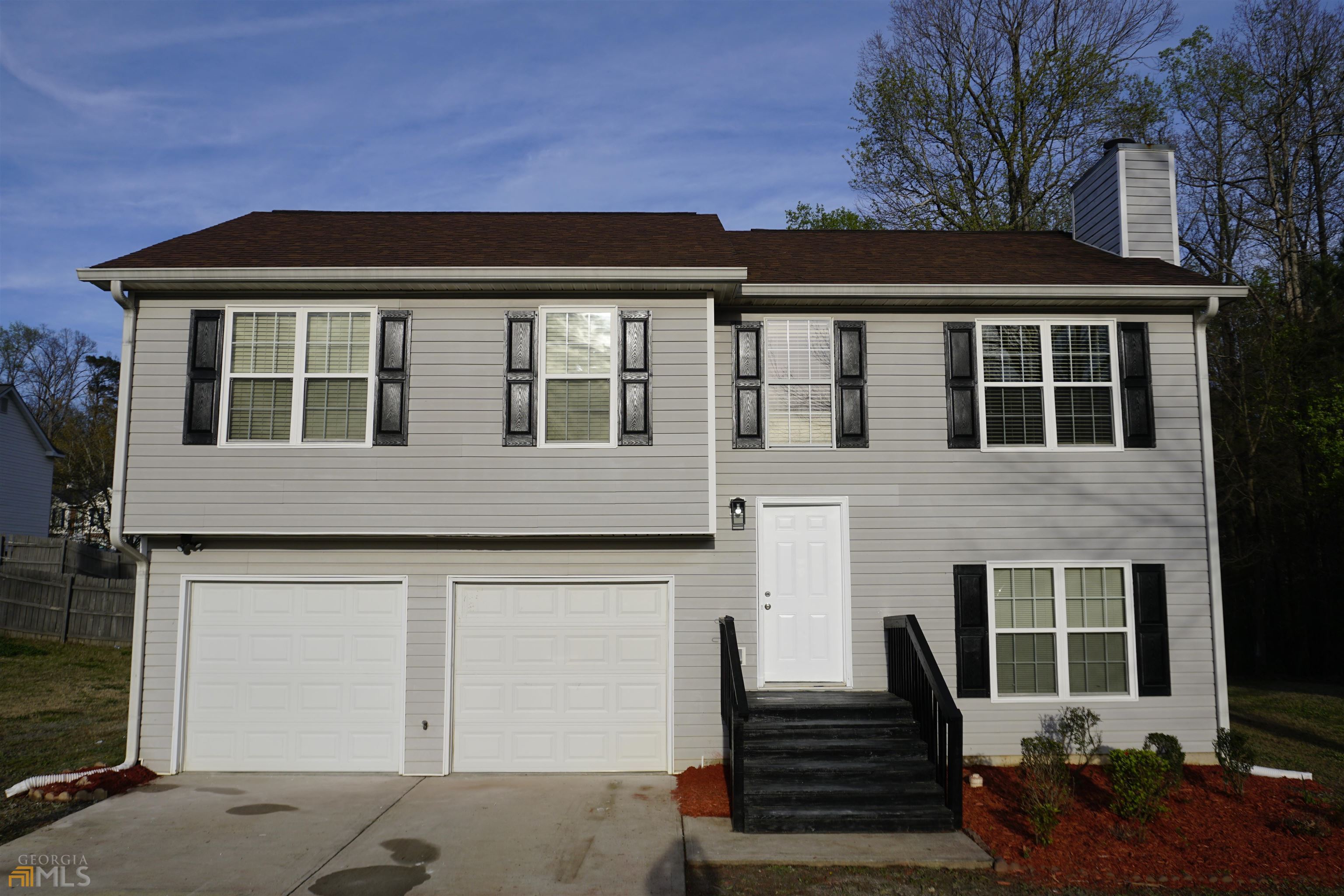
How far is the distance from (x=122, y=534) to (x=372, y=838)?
3.97m

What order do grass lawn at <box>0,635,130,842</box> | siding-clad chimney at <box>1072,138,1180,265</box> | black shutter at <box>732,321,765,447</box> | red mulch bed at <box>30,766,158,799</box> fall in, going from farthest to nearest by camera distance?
siding-clad chimney at <box>1072,138,1180,265</box>, black shutter at <box>732,321,765,447</box>, red mulch bed at <box>30,766,158,799</box>, grass lawn at <box>0,635,130,842</box>

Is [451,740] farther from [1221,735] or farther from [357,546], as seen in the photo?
[1221,735]

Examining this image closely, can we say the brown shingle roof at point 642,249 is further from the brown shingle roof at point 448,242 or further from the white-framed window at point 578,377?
the white-framed window at point 578,377

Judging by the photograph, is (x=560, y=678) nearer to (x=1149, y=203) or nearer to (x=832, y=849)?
(x=832, y=849)

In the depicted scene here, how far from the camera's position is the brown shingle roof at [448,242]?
8.69 metres

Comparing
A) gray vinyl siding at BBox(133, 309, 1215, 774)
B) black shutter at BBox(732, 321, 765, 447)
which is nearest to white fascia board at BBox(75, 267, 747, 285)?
black shutter at BBox(732, 321, 765, 447)

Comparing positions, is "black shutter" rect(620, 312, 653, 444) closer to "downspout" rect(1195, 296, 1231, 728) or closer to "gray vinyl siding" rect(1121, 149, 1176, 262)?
"downspout" rect(1195, 296, 1231, 728)

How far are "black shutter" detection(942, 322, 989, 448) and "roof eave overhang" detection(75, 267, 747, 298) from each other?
244cm

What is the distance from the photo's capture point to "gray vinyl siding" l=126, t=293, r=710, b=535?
8.49 metres

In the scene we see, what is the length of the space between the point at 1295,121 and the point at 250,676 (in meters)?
21.4

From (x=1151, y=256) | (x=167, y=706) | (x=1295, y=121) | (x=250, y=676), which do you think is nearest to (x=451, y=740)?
(x=250, y=676)

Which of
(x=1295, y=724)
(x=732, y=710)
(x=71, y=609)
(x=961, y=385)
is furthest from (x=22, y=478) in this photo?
(x=1295, y=724)

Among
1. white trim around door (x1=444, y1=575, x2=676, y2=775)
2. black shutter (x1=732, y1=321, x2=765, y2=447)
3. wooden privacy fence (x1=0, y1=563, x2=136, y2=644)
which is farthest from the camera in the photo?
wooden privacy fence (x1=0, y1=563, x2=136, y2=644)

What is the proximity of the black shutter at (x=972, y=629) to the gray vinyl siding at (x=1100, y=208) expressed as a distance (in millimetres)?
4848
